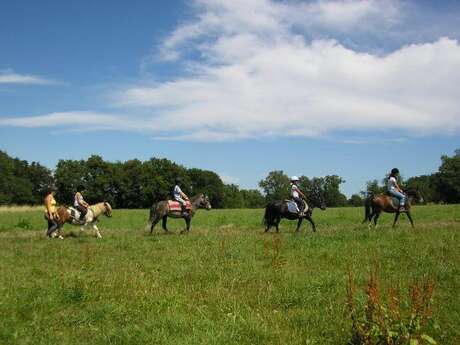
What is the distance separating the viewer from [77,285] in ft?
33.6

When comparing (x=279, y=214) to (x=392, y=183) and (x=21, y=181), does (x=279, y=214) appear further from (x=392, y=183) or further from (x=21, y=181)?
(x=21, y=181)

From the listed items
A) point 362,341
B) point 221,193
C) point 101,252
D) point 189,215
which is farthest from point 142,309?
point 221,193

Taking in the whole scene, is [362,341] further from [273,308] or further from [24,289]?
[24,289]

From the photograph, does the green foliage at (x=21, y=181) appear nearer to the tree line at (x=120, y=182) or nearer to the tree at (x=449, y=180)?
the tree line at (x=120, y=182)

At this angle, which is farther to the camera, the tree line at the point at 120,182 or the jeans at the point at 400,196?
the tree line at the point at 120,182

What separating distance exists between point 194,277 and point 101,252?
5.79m

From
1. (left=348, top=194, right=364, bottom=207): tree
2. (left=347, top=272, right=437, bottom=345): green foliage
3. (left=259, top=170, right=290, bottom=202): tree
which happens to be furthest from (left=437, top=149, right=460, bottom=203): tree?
(left=347, top=272, right=437, bottom=345): green foliage

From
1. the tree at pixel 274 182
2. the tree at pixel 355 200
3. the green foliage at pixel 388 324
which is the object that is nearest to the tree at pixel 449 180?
the tree at pixel 355 200

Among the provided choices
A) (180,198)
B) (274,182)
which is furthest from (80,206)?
(274,182)

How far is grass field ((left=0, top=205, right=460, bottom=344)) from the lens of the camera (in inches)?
310

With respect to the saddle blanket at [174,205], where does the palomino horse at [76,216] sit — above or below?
below

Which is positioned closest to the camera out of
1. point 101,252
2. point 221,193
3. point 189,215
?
point 101,252

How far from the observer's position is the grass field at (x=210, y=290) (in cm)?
788

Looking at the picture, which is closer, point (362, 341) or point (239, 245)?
point (362, 341)
